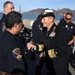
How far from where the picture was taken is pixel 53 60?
5.40 m

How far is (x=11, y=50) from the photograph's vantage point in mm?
3398

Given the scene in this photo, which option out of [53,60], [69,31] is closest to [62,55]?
[53,60]

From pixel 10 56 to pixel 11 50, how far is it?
0.24 feet

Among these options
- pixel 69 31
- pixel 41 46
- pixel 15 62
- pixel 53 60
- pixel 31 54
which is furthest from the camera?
pixel 69 31

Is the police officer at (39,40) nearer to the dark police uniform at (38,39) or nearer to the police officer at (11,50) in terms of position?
the dark police uniform at (38,39)

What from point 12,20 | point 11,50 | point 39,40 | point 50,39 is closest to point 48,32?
point 50,39

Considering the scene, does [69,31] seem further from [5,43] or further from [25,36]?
[5,43]

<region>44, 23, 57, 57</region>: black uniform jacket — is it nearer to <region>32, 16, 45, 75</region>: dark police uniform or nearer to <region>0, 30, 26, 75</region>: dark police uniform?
<region>32, 16, 45, 75</region>: dark police uniform

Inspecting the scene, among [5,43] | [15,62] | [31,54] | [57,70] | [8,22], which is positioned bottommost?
[57,70]

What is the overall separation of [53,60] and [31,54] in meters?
0.86

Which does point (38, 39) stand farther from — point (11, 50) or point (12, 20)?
point (11, 50)

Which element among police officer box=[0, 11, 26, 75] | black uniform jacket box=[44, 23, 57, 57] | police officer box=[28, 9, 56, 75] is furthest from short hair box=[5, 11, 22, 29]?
black uniform jacket box=[44, 23, 57, 57]

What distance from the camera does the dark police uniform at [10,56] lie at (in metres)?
3.40

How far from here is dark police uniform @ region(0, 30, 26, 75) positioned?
3.40 metres
